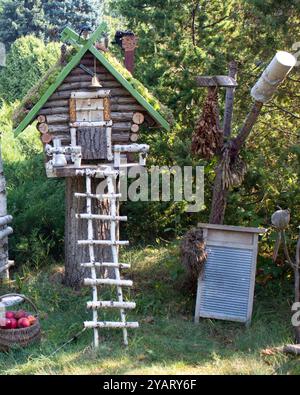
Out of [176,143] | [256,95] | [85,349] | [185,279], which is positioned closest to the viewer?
[85,349]

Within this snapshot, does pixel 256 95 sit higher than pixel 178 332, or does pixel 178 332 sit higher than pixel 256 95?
pixel 256 95

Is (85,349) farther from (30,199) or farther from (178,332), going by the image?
(30,199)

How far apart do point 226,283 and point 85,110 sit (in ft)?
8.67

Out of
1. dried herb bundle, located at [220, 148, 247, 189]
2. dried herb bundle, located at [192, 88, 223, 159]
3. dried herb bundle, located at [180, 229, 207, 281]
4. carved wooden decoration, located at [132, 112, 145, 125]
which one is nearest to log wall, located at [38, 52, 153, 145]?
carved wooden decoration, located at [132, 112, 145, 125]

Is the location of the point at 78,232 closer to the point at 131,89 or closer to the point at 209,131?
the point at 131,89

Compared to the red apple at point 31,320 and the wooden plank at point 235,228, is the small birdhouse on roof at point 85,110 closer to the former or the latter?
the wooden plank at point 235,228

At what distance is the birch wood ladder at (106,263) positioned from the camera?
21.4 feet

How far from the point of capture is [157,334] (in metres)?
6.88

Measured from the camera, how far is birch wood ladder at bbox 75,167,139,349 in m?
6.53

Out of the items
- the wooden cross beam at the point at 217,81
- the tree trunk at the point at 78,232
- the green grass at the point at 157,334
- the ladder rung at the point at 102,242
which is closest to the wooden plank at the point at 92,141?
the tree trunk at the point at 78,232

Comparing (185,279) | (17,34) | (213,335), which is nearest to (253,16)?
(185,279)

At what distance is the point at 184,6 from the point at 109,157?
4.10 meters

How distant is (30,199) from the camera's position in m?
9.93

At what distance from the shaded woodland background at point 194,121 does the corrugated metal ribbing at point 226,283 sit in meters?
0.77
